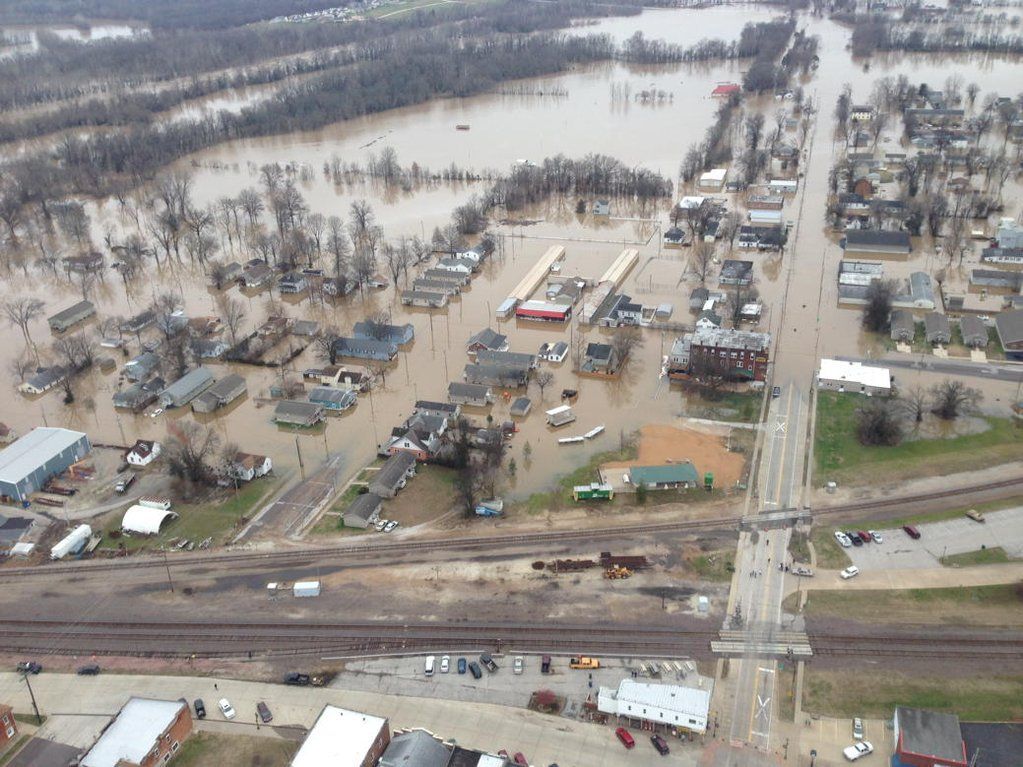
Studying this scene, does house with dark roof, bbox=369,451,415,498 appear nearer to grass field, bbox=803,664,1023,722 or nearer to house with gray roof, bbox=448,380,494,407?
house with gray roof, bbox=448,380,494,407

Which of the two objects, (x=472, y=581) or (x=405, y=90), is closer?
(x=472, y=581)

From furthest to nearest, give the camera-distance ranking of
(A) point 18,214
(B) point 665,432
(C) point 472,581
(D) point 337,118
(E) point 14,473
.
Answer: (D) point 337,118 → (A) point 18,214 → (B) point 665,432 → (E) point 14,473 → (C) point 472,581

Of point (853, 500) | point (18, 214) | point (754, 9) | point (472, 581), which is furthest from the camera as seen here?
point (754, 9)

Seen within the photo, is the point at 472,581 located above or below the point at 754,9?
below

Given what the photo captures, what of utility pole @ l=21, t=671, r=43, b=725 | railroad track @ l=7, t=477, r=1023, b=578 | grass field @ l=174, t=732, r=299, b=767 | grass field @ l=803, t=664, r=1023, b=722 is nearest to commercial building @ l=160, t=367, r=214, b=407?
railroad track @ l=7, t=477, r=1023, b=578

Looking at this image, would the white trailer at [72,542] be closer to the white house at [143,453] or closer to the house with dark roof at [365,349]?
the white house at [143,453]

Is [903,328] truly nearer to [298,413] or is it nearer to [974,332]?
[974,332]

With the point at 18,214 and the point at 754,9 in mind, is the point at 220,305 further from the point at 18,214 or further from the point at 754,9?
the point at 754,9

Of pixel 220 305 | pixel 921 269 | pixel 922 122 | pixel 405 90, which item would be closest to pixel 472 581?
pixel 220 305
